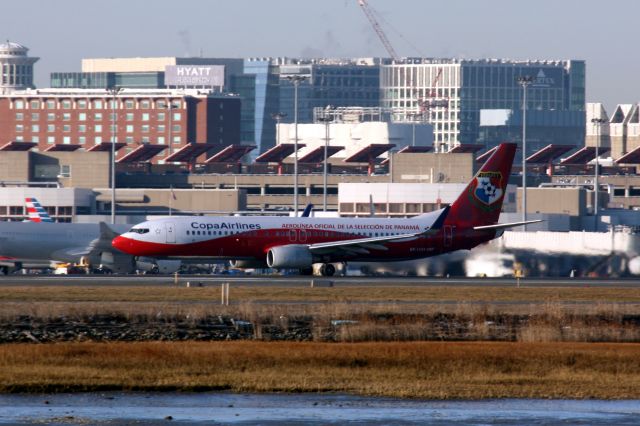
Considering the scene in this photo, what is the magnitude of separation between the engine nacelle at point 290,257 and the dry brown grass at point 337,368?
40809mm

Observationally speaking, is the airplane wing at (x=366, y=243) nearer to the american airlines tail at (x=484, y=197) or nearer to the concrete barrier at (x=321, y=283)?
the american airlines tail at (x=484, y=197)

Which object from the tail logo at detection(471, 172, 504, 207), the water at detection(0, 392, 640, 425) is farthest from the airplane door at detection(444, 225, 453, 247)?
the water at detection(0, 392, 640, 425)

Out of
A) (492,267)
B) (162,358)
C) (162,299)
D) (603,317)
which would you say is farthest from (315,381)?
(492,267)

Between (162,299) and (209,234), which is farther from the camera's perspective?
(209,234)

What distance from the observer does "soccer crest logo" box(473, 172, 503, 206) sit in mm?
94812

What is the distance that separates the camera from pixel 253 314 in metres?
56.2

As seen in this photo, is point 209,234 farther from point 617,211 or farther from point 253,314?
point 617,211

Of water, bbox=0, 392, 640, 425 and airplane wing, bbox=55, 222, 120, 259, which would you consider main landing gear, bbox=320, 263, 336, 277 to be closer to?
airplane wing, bbox=55, 222, 120, 259

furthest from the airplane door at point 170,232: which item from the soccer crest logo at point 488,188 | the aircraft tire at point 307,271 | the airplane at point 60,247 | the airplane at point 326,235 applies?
the soccer crest logo at point 488,188

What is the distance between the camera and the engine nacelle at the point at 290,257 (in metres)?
89.2

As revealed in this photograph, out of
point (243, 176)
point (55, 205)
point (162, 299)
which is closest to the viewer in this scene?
point (162, 299)

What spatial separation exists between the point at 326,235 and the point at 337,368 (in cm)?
4922

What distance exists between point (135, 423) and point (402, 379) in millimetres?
10169

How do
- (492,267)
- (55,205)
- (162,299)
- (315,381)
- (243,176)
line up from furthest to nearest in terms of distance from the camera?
1. (243,176)
2. (55,205)
3. (492,267)
4. (162,299)
5. (315,381)
